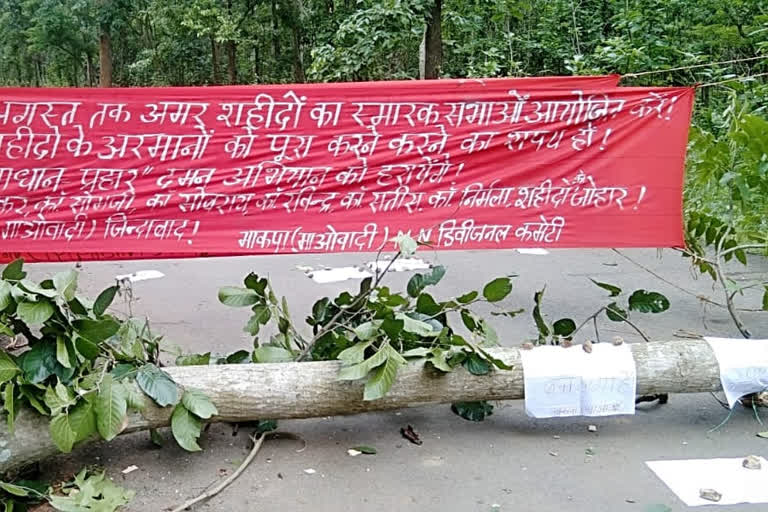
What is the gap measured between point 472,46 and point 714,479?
11.7m

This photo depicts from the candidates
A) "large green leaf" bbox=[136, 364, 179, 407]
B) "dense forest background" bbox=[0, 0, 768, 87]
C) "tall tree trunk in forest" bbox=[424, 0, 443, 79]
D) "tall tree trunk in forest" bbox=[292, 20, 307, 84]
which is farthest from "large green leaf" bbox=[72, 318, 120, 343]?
"tall tree trunk in forest" bbox=[292, 20, 307, 84]

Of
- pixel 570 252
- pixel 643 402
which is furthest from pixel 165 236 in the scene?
pixel 570 252

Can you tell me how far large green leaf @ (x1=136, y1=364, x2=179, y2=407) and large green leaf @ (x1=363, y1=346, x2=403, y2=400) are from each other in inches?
31.6

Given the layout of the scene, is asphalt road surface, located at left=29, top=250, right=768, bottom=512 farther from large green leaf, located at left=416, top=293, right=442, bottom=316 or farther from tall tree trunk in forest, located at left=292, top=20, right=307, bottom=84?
tall tree trunk in forest, located at left=292, top=20, right=307, bottom=84

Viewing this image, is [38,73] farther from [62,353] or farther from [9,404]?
→ [9,404]

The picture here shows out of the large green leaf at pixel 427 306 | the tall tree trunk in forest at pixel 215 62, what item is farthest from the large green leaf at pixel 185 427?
the tall tree trunk in forest at pixel 215 62

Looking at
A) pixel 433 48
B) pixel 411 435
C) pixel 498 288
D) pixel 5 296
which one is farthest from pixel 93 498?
pixel 433 48

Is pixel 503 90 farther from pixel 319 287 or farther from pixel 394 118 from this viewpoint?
pixel 319 287

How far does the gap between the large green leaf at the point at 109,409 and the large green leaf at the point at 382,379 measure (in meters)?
0.97

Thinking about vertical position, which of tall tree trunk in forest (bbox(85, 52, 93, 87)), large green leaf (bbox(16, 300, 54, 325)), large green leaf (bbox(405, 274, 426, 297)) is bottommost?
tall tree trunk in forest (bbox(85, 52, 93, 87))

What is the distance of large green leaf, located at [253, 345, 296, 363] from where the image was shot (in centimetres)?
335

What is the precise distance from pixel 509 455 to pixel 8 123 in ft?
9.76

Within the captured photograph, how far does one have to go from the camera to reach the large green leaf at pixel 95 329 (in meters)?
2.79

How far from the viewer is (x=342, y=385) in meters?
3.11
